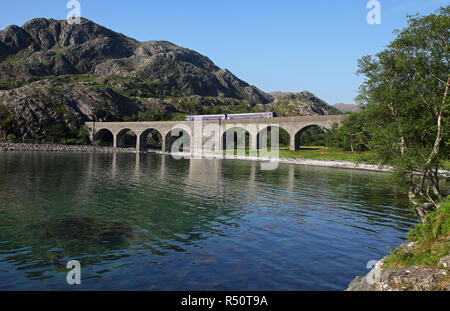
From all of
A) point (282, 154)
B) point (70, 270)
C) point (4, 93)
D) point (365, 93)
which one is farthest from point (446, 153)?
point (4, 93)

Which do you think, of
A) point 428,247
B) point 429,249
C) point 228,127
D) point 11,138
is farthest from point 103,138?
point 429,249

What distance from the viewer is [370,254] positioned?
12492 mm

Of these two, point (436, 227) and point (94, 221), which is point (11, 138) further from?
point (436, 227)

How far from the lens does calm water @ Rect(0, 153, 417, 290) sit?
31.9ft

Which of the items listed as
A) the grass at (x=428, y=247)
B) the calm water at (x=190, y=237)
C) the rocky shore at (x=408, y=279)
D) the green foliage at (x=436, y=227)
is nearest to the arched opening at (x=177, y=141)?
the calm water at (x=190, y=237)

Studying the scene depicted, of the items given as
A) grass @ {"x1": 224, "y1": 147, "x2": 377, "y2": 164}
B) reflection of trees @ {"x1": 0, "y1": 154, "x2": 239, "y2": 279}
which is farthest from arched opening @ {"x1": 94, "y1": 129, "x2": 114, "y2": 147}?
reflection of trees @ {"x1": 0, "y1": 154, "x2": 239, "y2": 279}

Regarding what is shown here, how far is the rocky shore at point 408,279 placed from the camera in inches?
289

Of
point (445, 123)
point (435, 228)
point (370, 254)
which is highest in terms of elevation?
point (445, 123)

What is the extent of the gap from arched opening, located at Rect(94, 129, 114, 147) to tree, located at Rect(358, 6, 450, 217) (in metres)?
111

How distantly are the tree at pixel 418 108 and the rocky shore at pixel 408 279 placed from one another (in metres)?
10.0

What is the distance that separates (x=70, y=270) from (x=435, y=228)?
11760mm

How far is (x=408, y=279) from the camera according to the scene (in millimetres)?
7641
